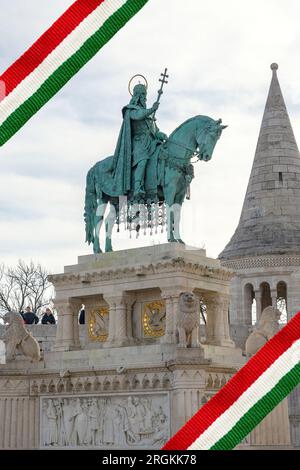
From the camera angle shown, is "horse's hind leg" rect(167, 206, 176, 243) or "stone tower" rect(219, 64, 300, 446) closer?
"horse's hind leg" rect(167, 206, 176, 243)

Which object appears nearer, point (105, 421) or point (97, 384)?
point (105, 421)

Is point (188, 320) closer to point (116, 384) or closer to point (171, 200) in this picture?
point (116, 384)

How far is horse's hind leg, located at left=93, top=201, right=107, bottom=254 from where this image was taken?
20005 millimetres

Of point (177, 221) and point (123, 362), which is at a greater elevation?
point (177, 221)

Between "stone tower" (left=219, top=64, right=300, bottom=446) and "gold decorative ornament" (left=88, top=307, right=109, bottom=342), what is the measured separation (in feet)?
56.1

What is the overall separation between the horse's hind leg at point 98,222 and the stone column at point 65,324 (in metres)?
1.45

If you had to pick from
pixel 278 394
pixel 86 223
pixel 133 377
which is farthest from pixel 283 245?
pixel 278 394

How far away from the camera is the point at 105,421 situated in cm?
1812

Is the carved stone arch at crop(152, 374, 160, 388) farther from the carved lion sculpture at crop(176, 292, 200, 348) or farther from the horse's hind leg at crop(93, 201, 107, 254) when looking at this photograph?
the horse's hind leg at crop(93, 201, 107, 254)

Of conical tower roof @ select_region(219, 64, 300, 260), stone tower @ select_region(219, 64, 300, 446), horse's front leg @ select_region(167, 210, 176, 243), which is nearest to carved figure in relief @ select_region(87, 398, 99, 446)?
horse's front leg @ select_region(167, 210, 176, 243)

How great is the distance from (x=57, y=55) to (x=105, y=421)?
56.0ft

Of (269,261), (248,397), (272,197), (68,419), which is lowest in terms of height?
(248,397)

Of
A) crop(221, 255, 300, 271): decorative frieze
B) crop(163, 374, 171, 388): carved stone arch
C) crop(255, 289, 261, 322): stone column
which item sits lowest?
crop(163, 374, 171, 388): carved stone arch

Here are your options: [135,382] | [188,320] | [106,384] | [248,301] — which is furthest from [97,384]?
[248,301]
